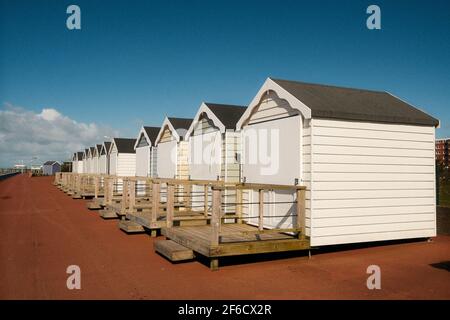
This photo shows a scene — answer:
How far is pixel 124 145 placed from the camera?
2514 cm

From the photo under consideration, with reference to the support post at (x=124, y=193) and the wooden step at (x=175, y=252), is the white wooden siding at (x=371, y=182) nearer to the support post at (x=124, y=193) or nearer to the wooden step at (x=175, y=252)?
the wooden step at (x=175, y=252)

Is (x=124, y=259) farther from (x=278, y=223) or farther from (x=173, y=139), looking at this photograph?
(x=173, y=139)

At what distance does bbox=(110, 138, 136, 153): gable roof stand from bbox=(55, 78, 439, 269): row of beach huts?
1366 cm

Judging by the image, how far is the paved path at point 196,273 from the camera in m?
5.75

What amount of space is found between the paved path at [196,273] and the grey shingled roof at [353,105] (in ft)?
9.98

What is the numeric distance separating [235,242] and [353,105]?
4.31 meters

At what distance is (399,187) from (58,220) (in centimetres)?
1099

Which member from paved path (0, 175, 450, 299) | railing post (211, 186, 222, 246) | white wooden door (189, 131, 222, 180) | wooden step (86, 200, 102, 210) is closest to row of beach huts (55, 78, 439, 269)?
railing post (211, 186, 222, 246)

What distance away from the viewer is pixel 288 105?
9062 millimetres

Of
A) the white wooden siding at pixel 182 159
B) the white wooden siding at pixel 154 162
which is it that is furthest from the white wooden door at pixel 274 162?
the white wooden siding at pixel 154 162

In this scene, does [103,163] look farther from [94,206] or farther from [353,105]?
[353,105]

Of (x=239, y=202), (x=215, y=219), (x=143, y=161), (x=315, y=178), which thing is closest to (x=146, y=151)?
(x=143, y=161)

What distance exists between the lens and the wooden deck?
7239 millimetres

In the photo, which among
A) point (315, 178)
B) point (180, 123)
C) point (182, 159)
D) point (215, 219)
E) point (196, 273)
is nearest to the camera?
point (196, 273)
